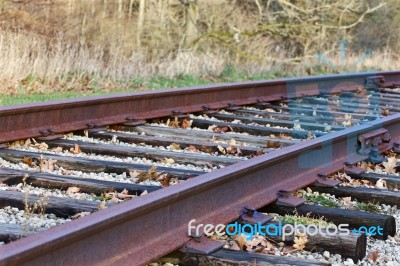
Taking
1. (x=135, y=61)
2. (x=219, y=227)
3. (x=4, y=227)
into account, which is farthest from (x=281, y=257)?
(x=135, y=61)

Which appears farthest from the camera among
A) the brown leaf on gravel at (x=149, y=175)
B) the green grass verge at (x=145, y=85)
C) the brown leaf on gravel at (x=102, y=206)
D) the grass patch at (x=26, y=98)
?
the green grass verge at (x=145, y=85)

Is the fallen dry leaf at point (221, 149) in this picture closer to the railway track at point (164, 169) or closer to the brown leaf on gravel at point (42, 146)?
the railway track at point (164, 169)

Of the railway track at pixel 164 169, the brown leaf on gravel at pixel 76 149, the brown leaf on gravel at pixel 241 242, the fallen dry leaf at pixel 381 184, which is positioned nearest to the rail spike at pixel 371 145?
the railway track at pixel 164 169

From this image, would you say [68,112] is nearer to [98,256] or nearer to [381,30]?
[98,256]

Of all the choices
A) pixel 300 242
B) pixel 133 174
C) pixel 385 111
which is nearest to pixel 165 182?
pixel 133 174

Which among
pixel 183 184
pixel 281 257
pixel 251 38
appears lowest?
pixel 281 257

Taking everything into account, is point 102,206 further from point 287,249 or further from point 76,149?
point 76,149

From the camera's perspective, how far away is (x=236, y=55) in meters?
24.2

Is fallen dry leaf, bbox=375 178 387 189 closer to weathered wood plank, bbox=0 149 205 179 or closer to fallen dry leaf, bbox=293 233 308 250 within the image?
weathered wood plank, bbox=0 149 205 179

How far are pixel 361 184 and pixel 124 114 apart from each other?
2.81m

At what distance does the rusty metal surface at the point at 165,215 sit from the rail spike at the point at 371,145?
0.76m

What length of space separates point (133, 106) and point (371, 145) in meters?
2.52

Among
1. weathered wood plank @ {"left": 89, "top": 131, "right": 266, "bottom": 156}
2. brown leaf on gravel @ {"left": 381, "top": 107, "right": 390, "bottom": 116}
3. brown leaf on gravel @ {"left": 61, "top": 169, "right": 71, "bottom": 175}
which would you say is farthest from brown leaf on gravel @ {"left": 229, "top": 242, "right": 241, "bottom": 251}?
brown leaf on gravel @ {"left": 381, "top": 107, "right": 390, "bottom": 116}

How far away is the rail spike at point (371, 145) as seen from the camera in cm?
570
